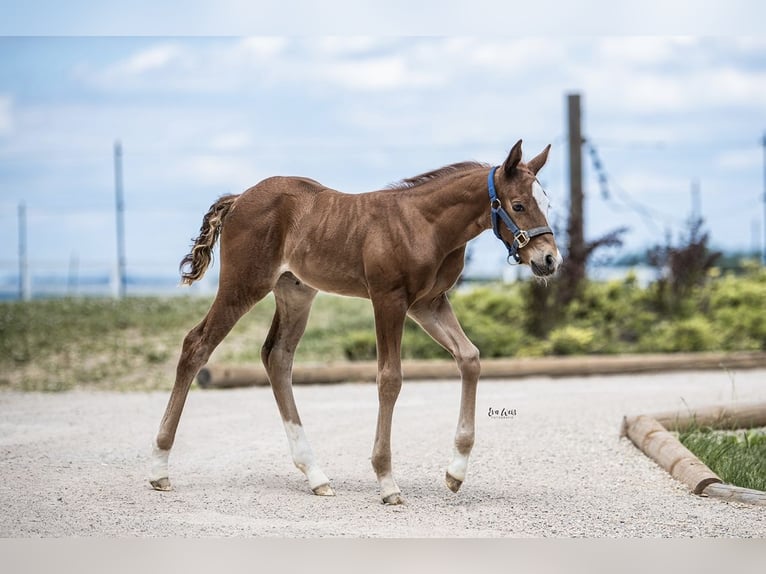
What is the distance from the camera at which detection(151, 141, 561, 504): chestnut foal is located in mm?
5020

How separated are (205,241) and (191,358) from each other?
672mm

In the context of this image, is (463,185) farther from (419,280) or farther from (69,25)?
(69,25)

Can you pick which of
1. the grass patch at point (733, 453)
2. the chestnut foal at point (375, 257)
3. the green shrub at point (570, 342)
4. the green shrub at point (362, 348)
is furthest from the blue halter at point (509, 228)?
the green shrub at point (570, 342)

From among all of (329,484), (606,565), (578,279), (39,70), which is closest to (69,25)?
(39,70)

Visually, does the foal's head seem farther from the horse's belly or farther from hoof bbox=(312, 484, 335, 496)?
hoof bbox=(312, 484, 335, 496)

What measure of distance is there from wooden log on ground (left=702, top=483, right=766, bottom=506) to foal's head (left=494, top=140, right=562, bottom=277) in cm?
162

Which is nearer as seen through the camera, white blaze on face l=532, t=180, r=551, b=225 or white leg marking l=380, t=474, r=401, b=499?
white blaze on face l=532, t=180, r=551, b=225

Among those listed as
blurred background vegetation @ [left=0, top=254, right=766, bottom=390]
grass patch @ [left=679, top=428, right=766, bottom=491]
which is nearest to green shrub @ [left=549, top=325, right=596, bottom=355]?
blurred background vegetation @ [left=0, top=254, right=766, bottom=390]

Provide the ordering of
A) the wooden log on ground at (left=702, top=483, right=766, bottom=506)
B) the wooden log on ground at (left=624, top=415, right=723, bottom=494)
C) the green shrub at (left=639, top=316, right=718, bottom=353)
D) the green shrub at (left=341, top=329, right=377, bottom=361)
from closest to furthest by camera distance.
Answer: the wooden log on ground at (left=702, top=483, right=766, bottom=506) → the wooden log on ground at (left=624, top=415, right=723, bottom=494) → the green shrub at (left=341, top=329, right=377, bottom=361) → the green shrub at (left=639, top=316, right=718, bottom=353)

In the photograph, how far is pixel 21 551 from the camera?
14.8 ft

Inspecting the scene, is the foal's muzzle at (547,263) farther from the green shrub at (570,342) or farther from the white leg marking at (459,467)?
the green shrub at (570,342)

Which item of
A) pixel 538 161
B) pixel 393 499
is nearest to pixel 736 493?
pixel 393 499

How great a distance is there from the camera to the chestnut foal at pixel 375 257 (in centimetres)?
502

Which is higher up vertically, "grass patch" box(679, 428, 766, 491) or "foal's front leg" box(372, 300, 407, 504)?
"foal's front leg" box(372, 300, 407, 504)
